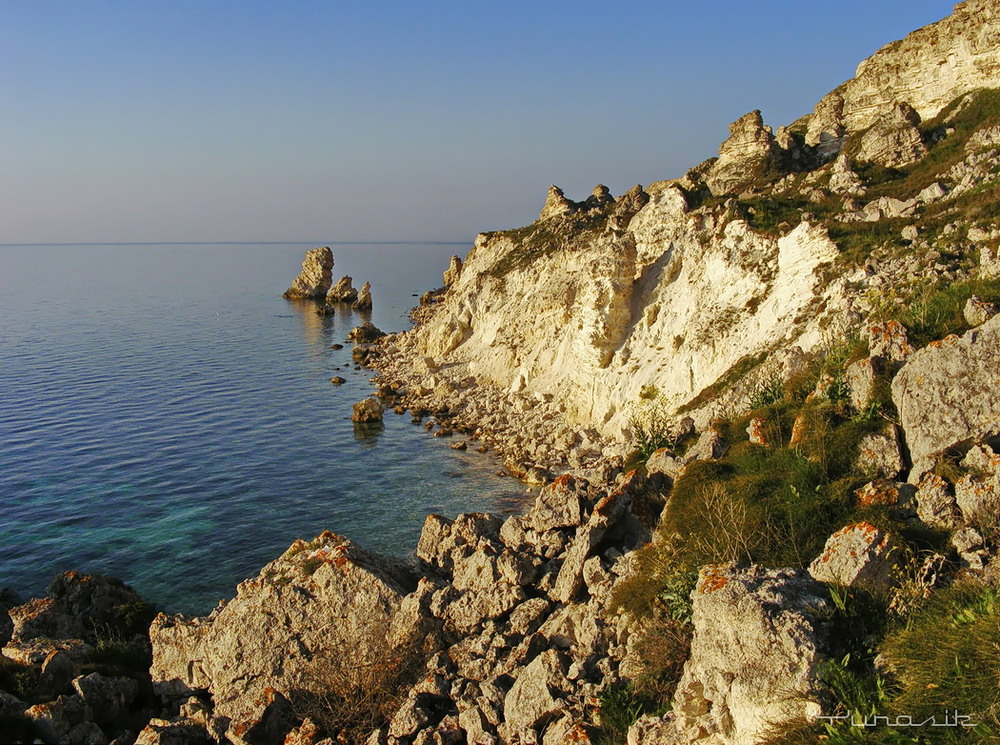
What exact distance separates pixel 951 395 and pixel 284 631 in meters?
13.4

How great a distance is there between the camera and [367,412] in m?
46.5

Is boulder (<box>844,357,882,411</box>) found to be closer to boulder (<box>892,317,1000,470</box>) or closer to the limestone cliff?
boulder (<box>892,317,1000,470</box>)

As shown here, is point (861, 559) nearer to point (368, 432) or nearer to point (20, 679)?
point (20, 679)

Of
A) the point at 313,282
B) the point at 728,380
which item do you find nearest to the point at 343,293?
the point at 313,282

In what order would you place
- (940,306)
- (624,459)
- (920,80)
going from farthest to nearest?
1. (920,80)
2. (624,459)
3. (940,306)

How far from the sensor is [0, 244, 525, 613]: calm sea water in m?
27.8

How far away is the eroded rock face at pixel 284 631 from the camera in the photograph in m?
14.2

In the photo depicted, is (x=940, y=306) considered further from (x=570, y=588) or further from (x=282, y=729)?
(x=282, y=729)

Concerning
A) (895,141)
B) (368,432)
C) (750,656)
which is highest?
(895,141)

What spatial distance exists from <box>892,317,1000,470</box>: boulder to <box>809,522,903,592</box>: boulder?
235 cm

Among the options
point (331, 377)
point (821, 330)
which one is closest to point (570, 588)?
point (821, 330)

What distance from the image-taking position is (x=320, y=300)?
399ft

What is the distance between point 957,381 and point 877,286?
1749cm

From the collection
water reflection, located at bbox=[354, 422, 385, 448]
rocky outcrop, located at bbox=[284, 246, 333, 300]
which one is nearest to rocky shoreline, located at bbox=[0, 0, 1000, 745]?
water reflection, located at bbox=[354, 422, 385, 448]
